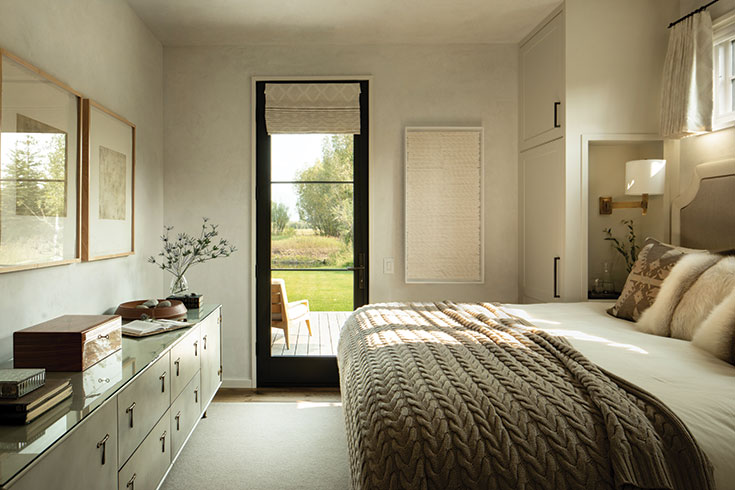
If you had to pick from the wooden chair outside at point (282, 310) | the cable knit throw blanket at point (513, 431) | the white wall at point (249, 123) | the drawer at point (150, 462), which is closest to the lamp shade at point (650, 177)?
the white wall at point (249, 123)

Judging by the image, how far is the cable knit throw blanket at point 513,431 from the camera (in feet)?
3.49

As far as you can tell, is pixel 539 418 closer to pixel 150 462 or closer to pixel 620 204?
pixel 150 462

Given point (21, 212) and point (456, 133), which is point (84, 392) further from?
point (456, 133)

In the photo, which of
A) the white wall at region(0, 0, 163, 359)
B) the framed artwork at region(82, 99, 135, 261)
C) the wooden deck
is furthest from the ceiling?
the wooden deck

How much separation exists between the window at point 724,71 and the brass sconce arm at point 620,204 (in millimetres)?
580

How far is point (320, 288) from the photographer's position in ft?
11.9

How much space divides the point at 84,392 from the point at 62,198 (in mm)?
1101

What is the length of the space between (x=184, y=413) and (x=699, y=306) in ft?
8.17

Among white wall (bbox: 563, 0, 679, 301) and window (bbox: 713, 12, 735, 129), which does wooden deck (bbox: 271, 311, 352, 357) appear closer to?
white wall (bbox: 563, 0, 679, 301)

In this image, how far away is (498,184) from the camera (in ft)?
11.9

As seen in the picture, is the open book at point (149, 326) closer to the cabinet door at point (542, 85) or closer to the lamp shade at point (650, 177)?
the cabinet door at point (542, 85)

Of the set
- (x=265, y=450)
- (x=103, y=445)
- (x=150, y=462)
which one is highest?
(x=103, y=445)

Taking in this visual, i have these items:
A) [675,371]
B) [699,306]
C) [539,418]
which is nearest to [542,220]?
[699,306]

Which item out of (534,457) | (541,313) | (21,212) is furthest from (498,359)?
(21,212)
